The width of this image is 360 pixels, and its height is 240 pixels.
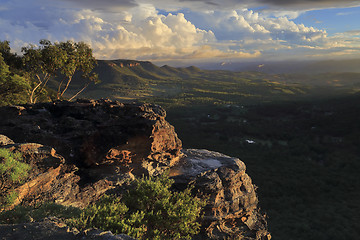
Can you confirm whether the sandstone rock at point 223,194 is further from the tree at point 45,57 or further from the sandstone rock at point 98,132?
the tree at point 45,57

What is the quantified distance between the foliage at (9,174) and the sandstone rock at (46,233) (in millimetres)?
3882

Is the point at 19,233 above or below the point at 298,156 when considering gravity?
above

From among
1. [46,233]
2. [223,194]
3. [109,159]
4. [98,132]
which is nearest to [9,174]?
[46,233]

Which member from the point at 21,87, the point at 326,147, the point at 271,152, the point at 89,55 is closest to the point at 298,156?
the point at 271,152

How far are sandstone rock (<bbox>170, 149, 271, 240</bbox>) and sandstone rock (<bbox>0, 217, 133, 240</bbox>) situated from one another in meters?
13.9

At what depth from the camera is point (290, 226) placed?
40.3 m

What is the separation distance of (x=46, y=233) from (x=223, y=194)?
19.3 meters

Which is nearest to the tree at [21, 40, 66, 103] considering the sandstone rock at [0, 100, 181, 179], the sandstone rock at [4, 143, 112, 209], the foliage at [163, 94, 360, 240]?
the sandstone rock at [0, 100, 181, 179]

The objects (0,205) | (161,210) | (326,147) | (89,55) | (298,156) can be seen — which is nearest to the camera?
(0,205)

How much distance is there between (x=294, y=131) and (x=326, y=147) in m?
21.5

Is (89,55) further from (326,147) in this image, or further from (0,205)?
(326,147)

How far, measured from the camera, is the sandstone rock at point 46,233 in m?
9.12

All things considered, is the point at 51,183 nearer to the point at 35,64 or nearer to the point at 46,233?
the point at 46,233

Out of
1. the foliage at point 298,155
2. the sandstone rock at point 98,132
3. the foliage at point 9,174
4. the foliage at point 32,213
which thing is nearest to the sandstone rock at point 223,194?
the sandstone rock at point 98,132
